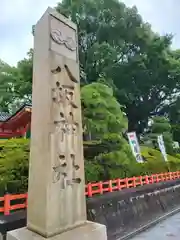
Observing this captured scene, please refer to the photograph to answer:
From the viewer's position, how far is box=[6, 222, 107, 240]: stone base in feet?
7.20

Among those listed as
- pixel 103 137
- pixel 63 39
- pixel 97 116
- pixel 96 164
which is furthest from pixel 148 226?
pixel 63 39

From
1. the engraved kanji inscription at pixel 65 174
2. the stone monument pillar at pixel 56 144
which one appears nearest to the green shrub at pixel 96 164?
the stone monument pillar at pixel 56 144

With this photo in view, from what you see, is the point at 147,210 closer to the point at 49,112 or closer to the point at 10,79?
the point at 49,112

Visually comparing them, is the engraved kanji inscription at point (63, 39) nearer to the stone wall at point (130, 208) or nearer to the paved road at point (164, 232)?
the stone wall at point (130, 208)

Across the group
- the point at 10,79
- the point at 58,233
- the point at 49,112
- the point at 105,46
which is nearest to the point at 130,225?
the point at 58,233

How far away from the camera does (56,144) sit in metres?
2.41

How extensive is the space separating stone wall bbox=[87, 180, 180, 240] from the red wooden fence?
0.21 meters

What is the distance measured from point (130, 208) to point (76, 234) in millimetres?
3202

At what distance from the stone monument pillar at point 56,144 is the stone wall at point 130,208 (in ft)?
6.10

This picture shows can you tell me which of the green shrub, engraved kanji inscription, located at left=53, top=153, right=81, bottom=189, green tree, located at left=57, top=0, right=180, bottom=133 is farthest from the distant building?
green tree, located at left=57, top=0, right=180, bottom=133

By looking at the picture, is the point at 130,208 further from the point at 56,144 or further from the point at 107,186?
the point at 56,144

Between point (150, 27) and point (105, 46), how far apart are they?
402 centimetres

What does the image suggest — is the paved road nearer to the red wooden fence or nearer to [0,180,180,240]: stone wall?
[0,180,180,240]: stone wall

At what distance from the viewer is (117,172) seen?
6.13 m
